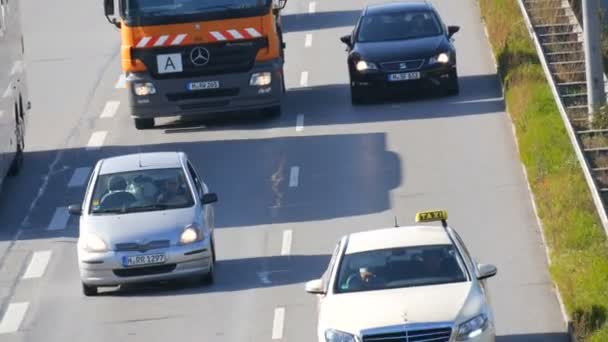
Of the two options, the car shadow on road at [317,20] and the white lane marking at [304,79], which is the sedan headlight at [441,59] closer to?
the white lane marking at [304,79]

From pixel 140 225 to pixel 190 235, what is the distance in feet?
2.12

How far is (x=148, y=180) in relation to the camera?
22062 mm

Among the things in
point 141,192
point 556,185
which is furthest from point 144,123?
point 556,185

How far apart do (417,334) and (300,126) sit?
16.3m

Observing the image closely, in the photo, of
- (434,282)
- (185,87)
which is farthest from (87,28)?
(434,282)

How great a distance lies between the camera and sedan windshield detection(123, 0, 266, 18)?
30000 millimetres

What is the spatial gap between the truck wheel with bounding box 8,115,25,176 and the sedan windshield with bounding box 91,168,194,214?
7212mm

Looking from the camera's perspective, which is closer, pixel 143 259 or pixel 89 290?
pixel 143 259

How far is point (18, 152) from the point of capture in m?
29.3

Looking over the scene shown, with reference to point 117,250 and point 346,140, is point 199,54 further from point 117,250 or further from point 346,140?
point 117,250

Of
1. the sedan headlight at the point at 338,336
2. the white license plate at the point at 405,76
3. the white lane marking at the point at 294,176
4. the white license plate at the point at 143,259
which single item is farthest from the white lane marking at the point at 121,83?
the sedan headlight at the point at 338,336

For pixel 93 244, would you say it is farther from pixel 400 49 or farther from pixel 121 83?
pixel 121 83

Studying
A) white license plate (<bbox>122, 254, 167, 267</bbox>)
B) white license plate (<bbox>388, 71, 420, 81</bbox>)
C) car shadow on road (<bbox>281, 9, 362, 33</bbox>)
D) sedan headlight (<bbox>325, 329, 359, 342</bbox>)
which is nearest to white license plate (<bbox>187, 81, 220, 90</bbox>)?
white license plate (<bbox>388, 71, 420, 81</bbox>)

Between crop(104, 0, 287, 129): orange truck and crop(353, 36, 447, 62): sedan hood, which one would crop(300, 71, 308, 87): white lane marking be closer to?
crop(353, 36, 447, 62): sedan hood
